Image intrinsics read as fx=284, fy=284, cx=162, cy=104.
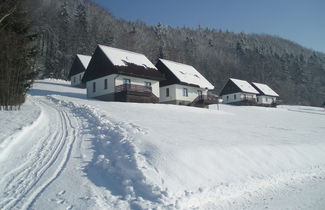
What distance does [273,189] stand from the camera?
9.67 meters

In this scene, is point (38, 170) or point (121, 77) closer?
point (38, 170)

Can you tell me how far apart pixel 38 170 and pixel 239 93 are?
58.1m

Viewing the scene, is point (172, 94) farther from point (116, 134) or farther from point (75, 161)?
point (75, 161)

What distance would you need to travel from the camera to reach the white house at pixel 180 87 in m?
37.4

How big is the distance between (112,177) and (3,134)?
4.83 m

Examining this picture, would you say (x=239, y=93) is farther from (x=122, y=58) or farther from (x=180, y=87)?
(x=122, y=58)

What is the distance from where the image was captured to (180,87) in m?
37.9

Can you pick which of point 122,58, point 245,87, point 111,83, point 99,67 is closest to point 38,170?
point 111,83

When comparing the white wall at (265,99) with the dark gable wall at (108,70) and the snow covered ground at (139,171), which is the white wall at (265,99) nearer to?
the dark gable wall at (108,70)

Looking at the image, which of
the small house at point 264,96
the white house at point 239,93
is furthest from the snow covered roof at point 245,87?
the small house at point 264,96

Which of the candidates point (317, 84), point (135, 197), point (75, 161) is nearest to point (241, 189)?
point (135, 197)

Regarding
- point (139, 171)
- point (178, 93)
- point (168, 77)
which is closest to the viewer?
point (139, 171)

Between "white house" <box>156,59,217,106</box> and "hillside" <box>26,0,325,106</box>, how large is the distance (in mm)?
24060

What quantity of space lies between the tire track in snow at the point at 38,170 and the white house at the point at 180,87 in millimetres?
25601
